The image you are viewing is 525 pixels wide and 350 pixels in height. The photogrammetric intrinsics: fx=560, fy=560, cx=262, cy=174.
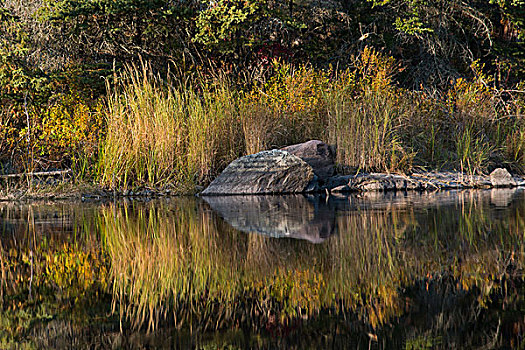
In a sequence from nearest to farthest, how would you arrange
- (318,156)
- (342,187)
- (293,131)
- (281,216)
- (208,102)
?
(281,216) < (342,187) < (318,156) < (208,102) < (293,131)

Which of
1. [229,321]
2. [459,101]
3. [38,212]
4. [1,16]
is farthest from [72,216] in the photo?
[459,101]

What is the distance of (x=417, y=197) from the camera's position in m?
7.05

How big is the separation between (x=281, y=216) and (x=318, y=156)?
3666 millimetres

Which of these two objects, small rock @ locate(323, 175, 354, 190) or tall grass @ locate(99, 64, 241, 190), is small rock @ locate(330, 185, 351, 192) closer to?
small rock @ locate(323, 175, 354, 190)

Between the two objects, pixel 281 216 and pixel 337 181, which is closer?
pixel 281 216

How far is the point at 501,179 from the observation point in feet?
28.8

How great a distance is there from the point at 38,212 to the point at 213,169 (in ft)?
11.6

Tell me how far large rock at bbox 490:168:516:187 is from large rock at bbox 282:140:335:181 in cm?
250

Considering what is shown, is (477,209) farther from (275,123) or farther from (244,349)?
(275,123)

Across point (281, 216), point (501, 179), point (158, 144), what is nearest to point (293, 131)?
point (158, 144)

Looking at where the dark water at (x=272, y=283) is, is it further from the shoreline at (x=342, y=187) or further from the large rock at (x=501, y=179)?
the large rock at (x=501, y=179)

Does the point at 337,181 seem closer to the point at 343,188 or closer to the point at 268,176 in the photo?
the point at 343,188

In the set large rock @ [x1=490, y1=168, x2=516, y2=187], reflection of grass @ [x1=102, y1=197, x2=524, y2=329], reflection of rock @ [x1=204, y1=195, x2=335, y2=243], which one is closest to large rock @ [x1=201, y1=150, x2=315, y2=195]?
reflection of rock @ [x1=204, y1=195, x2=335, y2=243]

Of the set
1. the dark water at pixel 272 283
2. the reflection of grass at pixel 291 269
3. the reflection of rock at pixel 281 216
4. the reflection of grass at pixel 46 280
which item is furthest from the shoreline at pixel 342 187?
the reflection of grass at pixel 291 269
